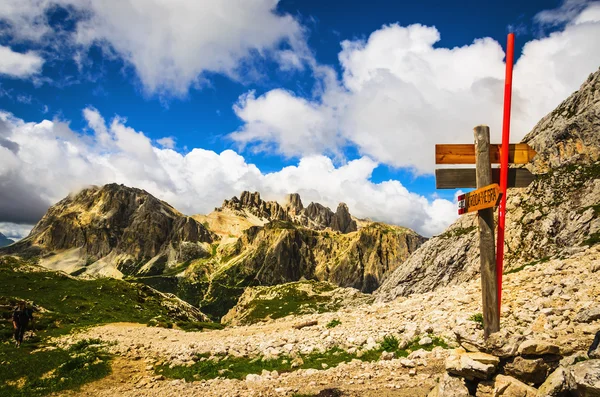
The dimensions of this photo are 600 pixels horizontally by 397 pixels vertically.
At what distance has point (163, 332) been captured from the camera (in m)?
34.4

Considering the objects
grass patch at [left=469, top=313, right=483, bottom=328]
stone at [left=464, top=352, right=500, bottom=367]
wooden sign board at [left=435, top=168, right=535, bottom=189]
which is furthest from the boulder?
grass patch at [left=469, top=313, right=483, bottom=328]

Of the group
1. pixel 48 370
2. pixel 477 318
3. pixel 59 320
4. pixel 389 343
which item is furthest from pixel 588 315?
pixel 59 320

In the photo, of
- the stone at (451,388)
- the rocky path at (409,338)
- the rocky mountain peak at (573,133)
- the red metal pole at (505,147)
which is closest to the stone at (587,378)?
the rocky path at (409,338)

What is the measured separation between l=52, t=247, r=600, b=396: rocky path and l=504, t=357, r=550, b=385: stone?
1.69ft

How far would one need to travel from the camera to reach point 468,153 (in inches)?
423

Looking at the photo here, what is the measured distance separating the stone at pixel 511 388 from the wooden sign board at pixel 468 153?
245 inches

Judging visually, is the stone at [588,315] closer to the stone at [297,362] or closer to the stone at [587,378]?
the stone at [587,378]

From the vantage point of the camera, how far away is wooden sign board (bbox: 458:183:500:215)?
31.5 ft

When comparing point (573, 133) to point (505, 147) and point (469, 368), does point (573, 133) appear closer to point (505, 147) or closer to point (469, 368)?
point (505, 147)

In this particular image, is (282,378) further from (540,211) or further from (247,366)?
(540,211)

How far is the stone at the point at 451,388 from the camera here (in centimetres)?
870

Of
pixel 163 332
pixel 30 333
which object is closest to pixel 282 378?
pixel 163 332

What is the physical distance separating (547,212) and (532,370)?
198 feet

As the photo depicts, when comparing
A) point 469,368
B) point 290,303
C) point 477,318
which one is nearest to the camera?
point 469,368
